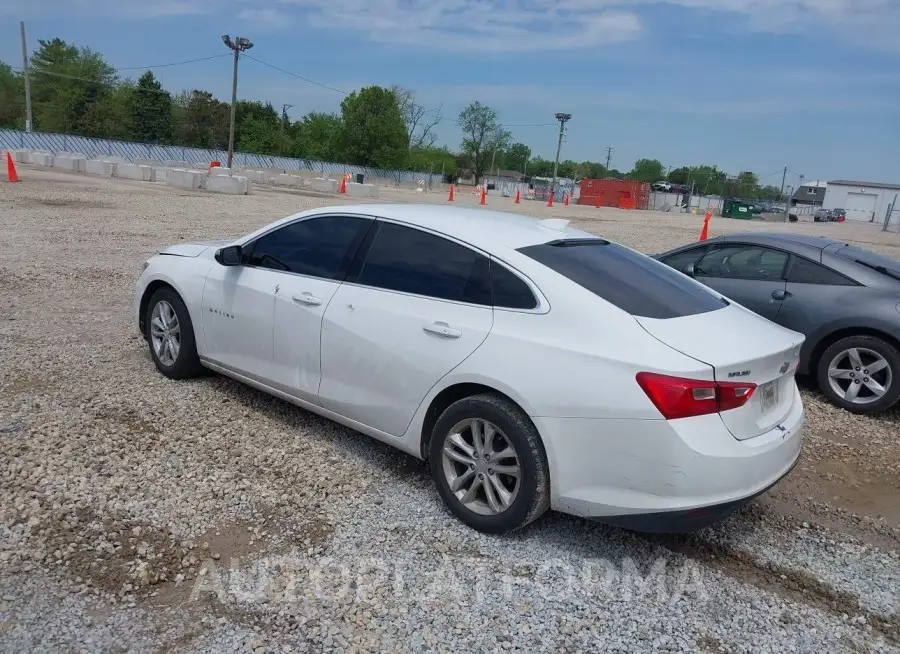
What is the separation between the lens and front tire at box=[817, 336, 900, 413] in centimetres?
589

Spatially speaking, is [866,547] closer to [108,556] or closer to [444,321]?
[444,321]

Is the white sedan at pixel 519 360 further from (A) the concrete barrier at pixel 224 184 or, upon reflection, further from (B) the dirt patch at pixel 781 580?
(A) the concrete barrier at pixel 224 184

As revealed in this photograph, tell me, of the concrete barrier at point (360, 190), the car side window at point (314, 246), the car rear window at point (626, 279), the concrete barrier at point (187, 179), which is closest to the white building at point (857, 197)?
the concrete barrier at point (360, 190)

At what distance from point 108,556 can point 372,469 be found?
1.55 metres

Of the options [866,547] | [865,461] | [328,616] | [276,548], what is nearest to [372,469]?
[276,548]

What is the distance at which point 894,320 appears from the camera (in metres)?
5.82

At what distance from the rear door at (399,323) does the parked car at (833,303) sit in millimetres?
3925

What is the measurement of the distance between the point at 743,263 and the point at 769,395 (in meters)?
3.88

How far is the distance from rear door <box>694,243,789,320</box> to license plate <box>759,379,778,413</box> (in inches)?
129

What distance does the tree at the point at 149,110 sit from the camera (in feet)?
235

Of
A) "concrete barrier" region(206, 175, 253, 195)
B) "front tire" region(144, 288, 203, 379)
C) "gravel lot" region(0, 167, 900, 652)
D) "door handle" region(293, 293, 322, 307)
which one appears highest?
"door handle" region(293, 293, 322, 307)

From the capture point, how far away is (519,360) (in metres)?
3.38

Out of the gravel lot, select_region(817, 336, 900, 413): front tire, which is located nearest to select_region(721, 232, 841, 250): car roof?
select_region(817, 336, 900, 413): front tire

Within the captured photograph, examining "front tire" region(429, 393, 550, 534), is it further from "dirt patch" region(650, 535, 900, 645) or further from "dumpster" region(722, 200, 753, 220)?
"dumpster" region(722, 200, 753, 220)
